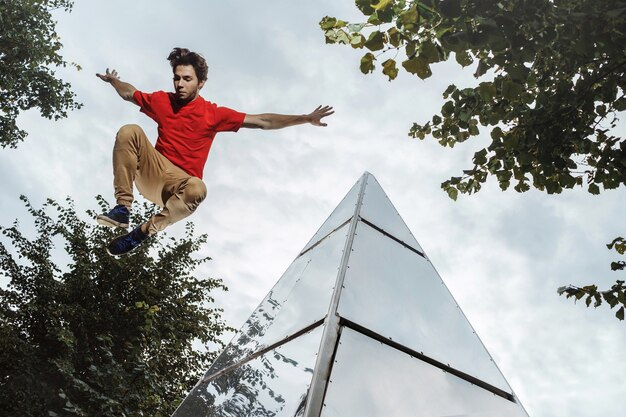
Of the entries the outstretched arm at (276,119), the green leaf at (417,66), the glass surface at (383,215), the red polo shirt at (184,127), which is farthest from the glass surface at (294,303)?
the green leaf at (417,66)

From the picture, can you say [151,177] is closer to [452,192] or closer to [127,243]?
[127,243]

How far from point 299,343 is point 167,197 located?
4.79ft

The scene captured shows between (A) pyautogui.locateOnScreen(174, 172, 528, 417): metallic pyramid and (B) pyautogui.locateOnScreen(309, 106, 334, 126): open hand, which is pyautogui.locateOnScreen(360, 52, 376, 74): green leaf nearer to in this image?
(B) pyautogui.locateOnScreen(309, 106, 334, 126): open hand

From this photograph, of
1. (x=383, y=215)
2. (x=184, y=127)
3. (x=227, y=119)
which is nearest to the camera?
(x=184, y=127)

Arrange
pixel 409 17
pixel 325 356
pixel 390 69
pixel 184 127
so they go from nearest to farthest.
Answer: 1. pixel 325 356
2. pixel 409 17
3. pixel 390 69
4. pixel 184 127

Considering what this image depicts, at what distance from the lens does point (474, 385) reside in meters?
3.14

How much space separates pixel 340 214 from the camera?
470cm

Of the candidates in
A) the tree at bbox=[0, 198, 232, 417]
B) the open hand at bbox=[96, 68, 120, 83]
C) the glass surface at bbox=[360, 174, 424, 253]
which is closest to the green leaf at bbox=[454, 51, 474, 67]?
the glass surface at bbox=[360, 174, 424, 253]

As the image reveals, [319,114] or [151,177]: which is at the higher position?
[319,114]

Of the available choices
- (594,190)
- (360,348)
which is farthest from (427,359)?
(594,190)

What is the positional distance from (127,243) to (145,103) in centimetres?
104

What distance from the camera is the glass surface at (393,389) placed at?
2.52 m

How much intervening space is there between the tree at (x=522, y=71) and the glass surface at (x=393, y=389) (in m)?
1.85

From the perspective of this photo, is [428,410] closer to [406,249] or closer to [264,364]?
[264,364]
